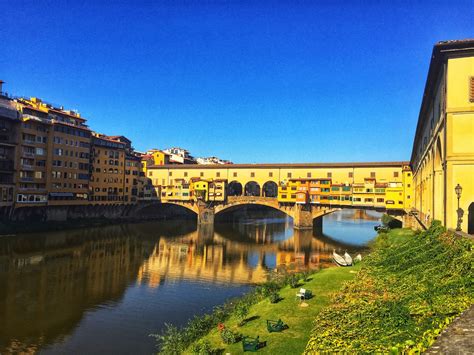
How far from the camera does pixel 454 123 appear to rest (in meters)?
21.0

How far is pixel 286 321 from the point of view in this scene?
1620 cm

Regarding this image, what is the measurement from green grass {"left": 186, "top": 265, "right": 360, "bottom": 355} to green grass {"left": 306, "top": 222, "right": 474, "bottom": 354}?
0.99 meters

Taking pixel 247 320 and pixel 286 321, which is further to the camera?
pixel 247 320

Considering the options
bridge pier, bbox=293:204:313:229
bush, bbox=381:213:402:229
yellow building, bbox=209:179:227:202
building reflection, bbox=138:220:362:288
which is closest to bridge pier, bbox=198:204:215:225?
yellow building, bbox=209:179:227:202

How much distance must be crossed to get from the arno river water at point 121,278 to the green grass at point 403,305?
10.2 meters

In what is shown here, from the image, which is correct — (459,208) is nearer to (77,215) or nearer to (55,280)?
(55,280)

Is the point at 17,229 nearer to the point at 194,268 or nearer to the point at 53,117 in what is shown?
the point at 53,117

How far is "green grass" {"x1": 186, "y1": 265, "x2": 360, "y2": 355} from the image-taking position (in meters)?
13.7

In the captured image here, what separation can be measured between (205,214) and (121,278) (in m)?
48.6

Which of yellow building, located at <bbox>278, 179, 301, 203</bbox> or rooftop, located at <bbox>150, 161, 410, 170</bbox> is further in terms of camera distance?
yellow building, located at <bbox>278, 179, 301, 203</bbox>

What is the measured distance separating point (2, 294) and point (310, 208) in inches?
2160

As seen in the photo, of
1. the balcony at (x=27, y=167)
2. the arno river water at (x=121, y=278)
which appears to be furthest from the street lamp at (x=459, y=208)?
the balcony at (x=27, y=167)

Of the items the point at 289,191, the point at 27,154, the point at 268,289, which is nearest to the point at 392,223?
the point at 289,191

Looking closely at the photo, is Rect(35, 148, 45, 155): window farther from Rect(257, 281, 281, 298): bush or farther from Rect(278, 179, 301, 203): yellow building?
Rect(257, 281, 281, 298): bush
